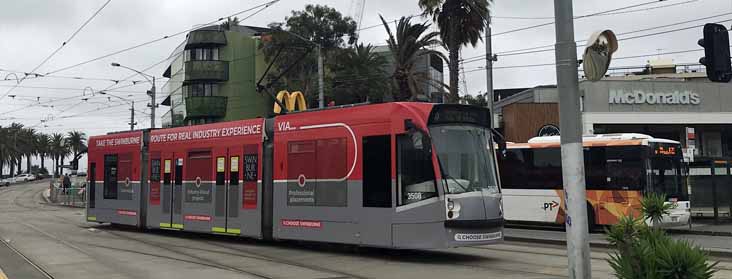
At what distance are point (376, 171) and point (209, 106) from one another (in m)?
51.0

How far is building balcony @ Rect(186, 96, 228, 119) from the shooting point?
61406mm

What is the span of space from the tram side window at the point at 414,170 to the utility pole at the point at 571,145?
428 centimetres

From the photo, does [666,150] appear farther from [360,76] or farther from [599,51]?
[360,76]

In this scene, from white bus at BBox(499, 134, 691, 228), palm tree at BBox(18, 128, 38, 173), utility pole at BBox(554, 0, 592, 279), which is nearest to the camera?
utility pole at BBox(554, 0, 592, 279)

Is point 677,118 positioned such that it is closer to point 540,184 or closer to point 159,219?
point 540,184

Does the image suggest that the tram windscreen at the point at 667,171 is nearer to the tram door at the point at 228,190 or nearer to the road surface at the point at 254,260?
the road surface at the point at 254,260

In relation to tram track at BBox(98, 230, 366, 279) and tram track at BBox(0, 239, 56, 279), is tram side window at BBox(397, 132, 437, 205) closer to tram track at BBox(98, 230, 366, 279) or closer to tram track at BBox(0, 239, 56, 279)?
tram track at BBox(98, 230, 366, 279)

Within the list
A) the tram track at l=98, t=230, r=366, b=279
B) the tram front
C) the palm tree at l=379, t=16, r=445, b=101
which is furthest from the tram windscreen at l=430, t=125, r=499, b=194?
the palm tree at l=379, t=16, r=445, b=101

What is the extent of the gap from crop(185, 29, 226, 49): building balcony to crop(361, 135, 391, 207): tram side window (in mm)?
50967

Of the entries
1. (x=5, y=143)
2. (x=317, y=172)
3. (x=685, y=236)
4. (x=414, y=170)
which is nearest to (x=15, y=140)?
(x=5, y=143)

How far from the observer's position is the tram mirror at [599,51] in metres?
7.70

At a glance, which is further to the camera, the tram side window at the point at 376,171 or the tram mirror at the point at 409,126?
the tram side window at the point at 376,171

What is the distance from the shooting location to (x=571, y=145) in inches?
304

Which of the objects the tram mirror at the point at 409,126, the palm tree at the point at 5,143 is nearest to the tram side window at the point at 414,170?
the tram mirror at the point at 409,126
